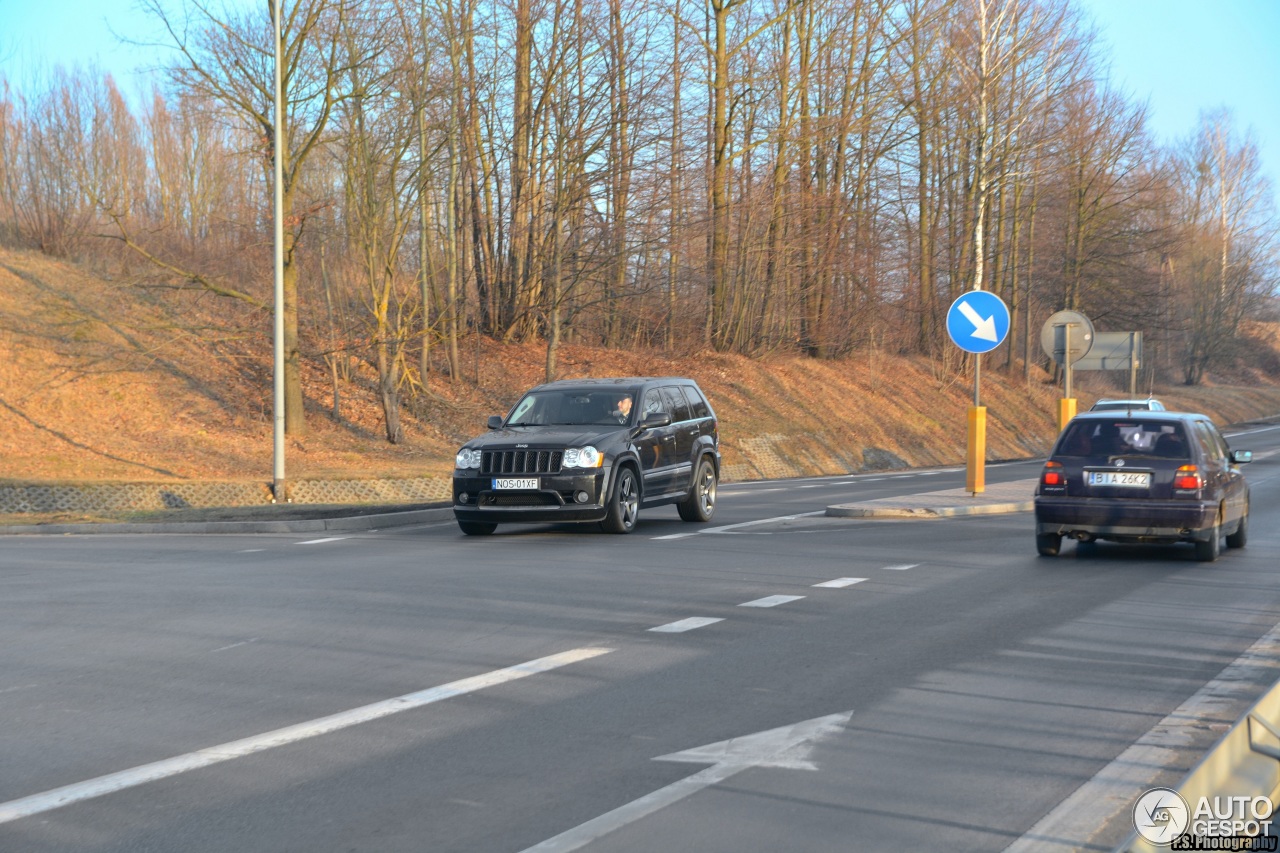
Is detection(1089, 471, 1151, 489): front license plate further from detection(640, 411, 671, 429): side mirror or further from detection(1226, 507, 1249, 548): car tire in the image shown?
detection(640, 411, 671, 429): side mirror

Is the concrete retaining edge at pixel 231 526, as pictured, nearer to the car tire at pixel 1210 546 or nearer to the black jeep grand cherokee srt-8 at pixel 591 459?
the black jeep grand cherokee srt-8 at pixel 591 459

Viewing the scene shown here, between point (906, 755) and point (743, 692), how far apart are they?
1416mm

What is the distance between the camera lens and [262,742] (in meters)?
6.02

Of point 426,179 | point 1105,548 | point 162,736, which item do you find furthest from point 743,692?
point 426,179

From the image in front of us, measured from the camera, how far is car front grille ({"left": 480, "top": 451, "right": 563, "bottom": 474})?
15.1m

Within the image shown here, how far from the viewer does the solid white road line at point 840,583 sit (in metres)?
11.3

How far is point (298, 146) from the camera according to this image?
29188 millimetres

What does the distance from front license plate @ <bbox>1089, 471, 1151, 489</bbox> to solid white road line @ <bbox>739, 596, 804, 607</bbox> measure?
169 inches

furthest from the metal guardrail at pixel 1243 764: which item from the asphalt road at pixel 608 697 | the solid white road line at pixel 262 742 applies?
the solid white road line at pixel 262 742

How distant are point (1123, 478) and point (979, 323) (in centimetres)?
635

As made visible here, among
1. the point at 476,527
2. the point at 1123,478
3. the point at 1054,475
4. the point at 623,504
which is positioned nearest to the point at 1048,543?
the point at 1054,475

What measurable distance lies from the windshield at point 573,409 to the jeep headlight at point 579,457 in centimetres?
119

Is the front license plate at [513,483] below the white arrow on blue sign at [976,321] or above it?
below

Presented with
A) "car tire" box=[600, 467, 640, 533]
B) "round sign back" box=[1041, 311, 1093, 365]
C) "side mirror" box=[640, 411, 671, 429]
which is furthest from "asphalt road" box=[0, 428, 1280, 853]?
"round sign back" box=[1041, 311, 1093, 365]
